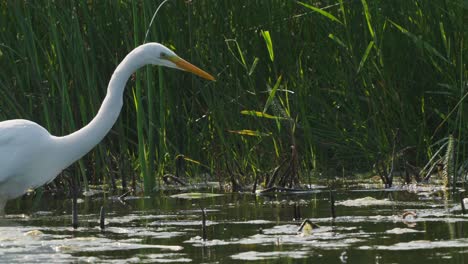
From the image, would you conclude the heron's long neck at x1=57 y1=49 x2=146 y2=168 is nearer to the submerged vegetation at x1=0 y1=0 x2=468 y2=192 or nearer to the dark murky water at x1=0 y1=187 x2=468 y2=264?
the dark murky water at x1=0 y1=187 x2=468 y2=264

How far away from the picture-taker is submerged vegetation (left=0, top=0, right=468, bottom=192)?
7070 millimetres

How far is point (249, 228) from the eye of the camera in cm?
545

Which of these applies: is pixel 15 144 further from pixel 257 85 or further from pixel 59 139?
pixel 257 85

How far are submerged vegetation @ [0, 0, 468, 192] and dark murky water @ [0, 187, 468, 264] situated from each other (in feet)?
1.41

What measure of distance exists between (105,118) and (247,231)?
1.35 m

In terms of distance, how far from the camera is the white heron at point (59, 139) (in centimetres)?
627

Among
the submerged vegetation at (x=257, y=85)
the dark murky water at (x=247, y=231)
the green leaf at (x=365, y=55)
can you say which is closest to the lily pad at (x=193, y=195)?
the dark murky water at (x=247, y=231)

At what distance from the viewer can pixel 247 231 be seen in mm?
5348

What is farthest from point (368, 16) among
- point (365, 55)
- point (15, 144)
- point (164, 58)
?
point (15, 144)

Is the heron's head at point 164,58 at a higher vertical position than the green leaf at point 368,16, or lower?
lower

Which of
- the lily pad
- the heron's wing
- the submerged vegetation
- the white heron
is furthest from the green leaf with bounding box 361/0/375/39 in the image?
the heron's wing

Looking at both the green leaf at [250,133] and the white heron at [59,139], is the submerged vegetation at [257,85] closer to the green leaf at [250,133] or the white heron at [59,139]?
the green leaf at [250,133]

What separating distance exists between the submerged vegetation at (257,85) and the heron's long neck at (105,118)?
0.60m

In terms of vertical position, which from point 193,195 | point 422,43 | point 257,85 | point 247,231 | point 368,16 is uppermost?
point 368,16
